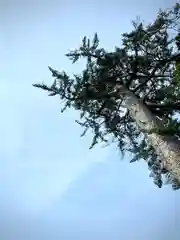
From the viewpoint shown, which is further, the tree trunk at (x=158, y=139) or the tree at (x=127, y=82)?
the tree at (x=127, y=82)

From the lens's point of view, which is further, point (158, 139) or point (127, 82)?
point (127, 82)

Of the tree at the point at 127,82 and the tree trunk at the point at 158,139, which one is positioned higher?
the tree at the point at 127,82

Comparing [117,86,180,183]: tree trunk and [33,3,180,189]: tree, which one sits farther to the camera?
[33,3,180,189]: tree

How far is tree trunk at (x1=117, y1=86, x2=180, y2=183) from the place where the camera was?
7585 millimetres

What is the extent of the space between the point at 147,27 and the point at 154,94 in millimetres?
2642

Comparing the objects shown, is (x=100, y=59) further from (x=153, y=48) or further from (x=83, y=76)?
(x=153, y=48)

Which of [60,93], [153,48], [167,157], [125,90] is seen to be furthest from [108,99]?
[167,157]

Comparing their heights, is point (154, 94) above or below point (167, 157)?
above

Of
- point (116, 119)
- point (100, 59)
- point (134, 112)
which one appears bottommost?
point (134, 112)

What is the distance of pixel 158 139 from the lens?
8.39 m

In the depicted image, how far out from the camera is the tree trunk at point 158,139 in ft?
24.9

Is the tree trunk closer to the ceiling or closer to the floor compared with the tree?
closer to the floor

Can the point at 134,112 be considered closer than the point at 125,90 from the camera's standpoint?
Yes

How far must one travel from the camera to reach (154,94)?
43.0 ft
